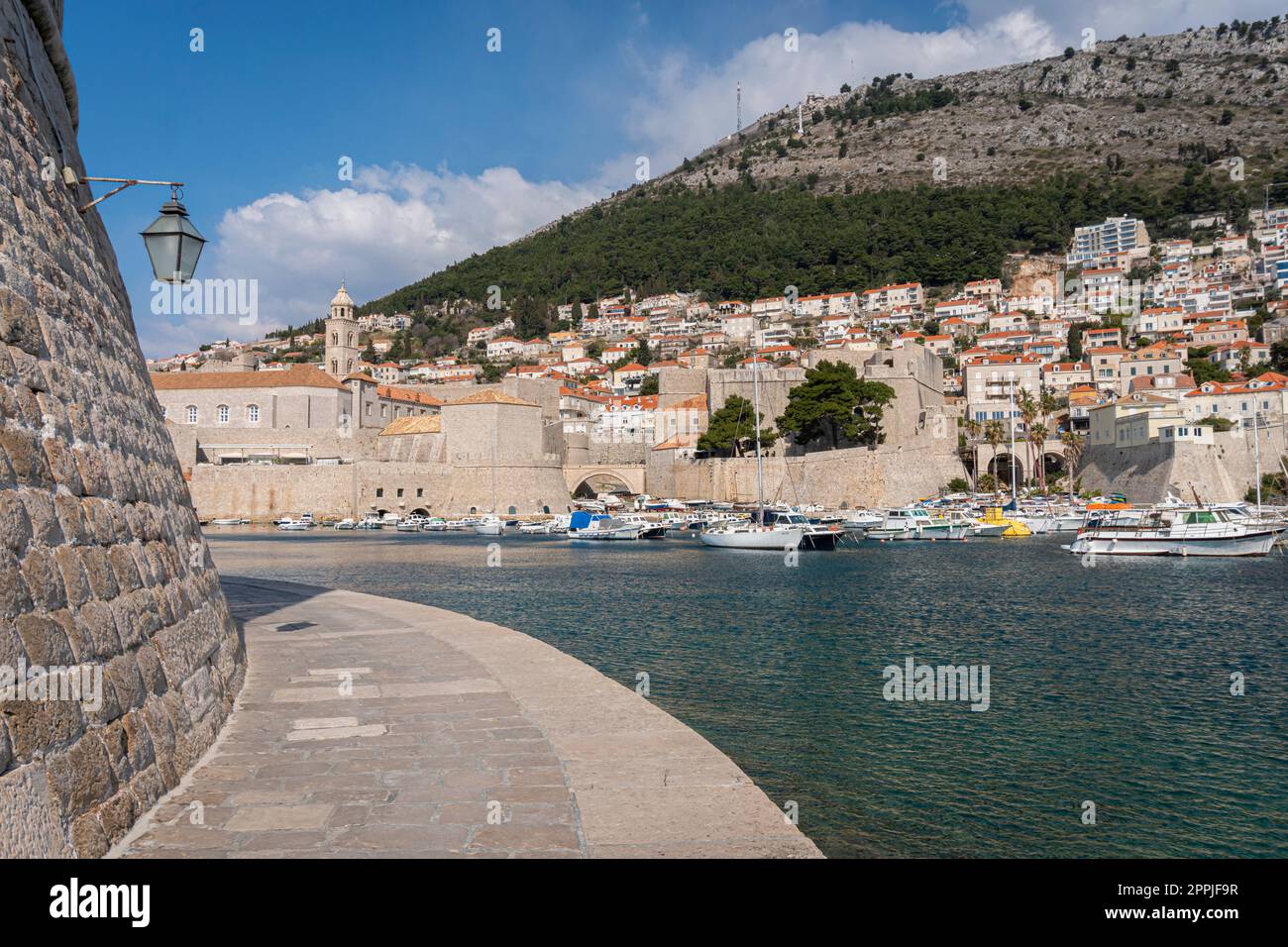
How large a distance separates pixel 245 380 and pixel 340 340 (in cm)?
851

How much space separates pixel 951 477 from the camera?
1913 inches

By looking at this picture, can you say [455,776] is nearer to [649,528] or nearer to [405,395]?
[649,528]

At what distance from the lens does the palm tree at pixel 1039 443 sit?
159ft

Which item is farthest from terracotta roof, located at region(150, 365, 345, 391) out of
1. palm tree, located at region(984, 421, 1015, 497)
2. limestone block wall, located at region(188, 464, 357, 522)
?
palm tree, located at region(984, 421, 1015, 497)

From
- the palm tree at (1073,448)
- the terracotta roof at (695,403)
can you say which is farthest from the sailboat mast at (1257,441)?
the terracotta roof at (695,403)

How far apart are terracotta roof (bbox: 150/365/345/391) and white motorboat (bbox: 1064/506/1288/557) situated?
41.8 metres

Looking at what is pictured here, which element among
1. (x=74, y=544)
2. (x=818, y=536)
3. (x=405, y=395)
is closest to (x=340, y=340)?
(x=405, y=395)

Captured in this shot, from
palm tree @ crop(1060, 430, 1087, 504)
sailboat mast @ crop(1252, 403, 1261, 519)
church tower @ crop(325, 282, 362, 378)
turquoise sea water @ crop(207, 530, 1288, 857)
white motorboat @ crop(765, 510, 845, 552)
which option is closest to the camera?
turquoise sea water @ crop(207, 530, 1288, 857)

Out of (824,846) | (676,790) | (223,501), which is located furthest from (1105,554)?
(223,501)

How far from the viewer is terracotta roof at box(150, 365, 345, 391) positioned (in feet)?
170

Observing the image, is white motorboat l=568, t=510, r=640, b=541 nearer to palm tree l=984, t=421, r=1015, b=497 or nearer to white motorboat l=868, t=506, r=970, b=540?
white motorboat l=868, t=506, r=970, b=540

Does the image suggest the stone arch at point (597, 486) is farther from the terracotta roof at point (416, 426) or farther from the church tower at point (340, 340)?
the church tower at point (340, 340)

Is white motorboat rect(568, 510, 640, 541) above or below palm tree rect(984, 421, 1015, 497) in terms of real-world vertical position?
below

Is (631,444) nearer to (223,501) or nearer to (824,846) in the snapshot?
(223,501)
